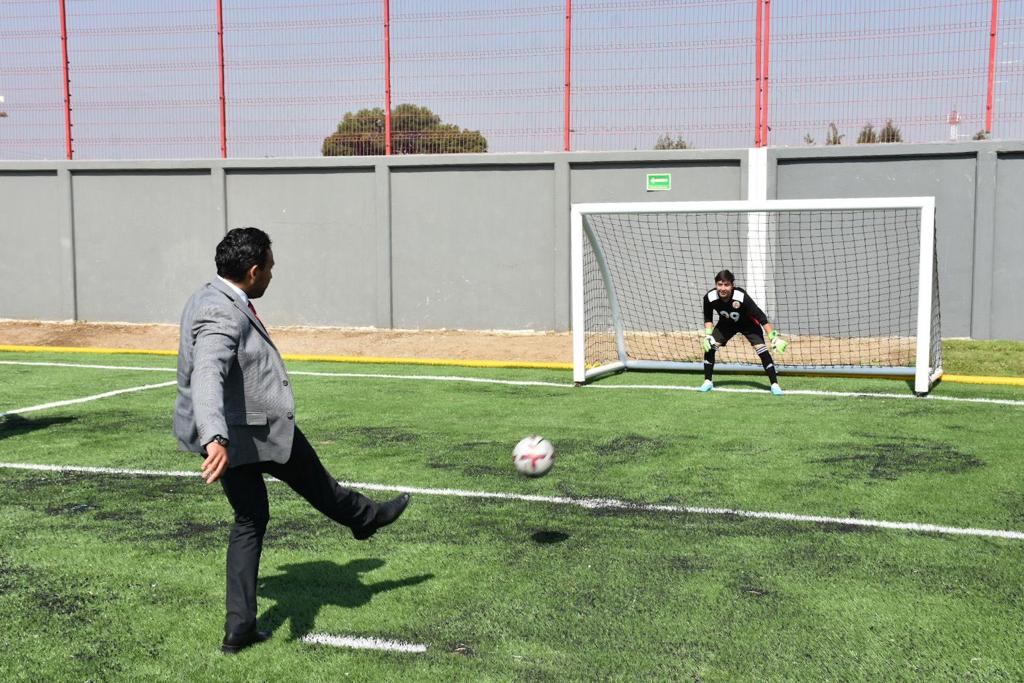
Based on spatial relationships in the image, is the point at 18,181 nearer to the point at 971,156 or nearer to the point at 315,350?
the point at 315,350

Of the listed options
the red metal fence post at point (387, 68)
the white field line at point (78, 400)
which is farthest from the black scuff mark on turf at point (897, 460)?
the red metal fence post at point (387, 68)

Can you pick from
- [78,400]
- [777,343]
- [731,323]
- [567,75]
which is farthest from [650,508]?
[567,75]

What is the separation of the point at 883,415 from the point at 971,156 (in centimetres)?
757

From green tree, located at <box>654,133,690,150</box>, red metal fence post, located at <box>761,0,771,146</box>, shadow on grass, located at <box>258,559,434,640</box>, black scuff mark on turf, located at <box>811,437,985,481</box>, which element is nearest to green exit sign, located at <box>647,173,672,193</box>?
green tree, located at <box>654,133,690,150</box>

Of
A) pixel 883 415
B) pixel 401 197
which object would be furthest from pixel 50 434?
pixel 401 197

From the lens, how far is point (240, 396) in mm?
4602

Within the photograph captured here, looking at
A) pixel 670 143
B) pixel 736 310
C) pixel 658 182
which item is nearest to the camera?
pixel 736 310

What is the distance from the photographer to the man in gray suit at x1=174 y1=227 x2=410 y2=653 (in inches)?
177

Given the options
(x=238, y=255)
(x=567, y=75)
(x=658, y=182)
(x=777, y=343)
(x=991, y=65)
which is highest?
(x=567, y=75)

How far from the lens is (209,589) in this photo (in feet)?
17.8

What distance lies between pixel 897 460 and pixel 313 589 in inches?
195

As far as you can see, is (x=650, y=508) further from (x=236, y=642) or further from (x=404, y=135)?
(x=404, y=135)

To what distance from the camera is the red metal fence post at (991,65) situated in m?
15.8

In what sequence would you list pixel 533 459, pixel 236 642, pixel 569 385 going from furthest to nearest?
pixel 569 385 < pixel 533 459 < pixel 236 642
